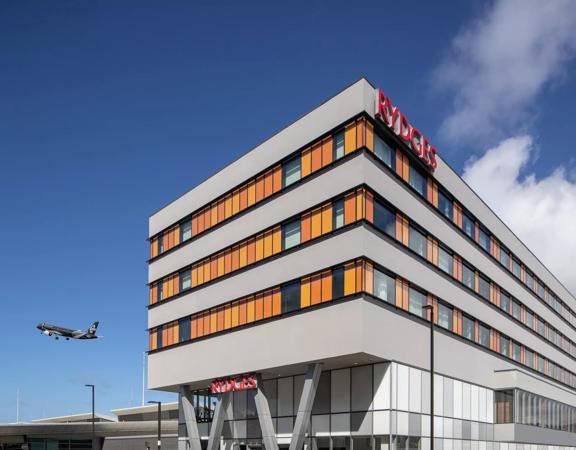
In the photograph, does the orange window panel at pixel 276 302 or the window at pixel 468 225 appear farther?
the window at pixel 468 225

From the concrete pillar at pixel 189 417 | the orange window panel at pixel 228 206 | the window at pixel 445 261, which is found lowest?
the concrete pillar at pixel 189 417

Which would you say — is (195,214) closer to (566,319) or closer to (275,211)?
(275,211)

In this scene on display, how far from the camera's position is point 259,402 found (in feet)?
149

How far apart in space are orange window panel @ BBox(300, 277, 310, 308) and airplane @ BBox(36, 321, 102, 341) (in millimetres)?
44886

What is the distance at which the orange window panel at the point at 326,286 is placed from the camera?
40312mm

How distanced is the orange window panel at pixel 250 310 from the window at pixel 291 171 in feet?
25.6

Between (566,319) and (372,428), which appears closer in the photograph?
(372,428)

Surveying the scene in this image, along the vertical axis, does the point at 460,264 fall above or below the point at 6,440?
above

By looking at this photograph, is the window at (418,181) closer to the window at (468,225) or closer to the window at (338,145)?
the window at (338,145)

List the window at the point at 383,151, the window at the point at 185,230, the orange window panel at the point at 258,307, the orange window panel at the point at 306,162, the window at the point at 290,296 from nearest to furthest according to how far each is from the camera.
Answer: the window at the point at 383,151 → the window at the point at 290,296 → the orange window panel at the point at 306,162 → the orange window panel at the point at 258,307 → the window at the point at 185,230

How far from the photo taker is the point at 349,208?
4003 centimetres

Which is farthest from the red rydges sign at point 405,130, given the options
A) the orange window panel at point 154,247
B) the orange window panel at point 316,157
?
the orange window panel at point 154,247

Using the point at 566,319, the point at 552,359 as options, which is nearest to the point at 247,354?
the point at 552,359

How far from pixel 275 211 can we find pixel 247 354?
30.3 feet
